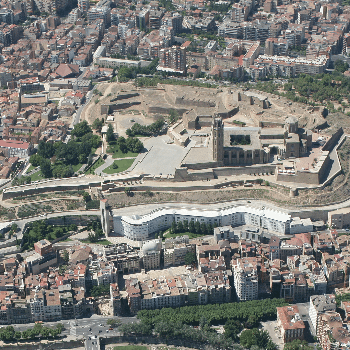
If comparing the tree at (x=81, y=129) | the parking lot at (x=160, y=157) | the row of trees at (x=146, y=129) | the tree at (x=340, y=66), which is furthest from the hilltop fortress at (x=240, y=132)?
the tree at (x=340, y=66)

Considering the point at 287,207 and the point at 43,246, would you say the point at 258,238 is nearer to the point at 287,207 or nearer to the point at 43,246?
the point at 287,207

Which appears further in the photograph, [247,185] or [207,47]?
[207,47]

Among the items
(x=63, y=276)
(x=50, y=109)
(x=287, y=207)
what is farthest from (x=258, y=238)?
(x=50, y=109)

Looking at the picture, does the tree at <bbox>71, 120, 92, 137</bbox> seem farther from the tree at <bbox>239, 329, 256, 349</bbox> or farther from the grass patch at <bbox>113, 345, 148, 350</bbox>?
the tree at <bbox>239, 329, 256, 349</bbox>

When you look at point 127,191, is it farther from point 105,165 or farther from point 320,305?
point 320,305

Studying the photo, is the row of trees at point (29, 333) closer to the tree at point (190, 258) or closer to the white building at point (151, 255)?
the white building at point (151, 255)
